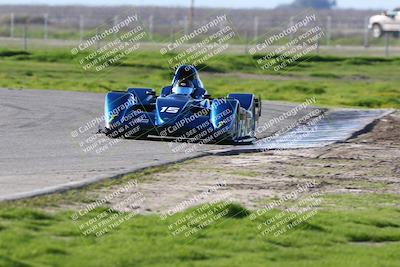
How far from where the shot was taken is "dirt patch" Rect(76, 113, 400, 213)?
12.0 meters

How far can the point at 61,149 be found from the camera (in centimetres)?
1633

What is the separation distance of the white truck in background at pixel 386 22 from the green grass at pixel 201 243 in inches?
2386

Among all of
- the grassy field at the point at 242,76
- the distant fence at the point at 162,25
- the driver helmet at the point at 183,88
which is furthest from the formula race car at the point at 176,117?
the distant fence at the point at 162,25

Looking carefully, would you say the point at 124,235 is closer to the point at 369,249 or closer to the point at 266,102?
the point at 369,249

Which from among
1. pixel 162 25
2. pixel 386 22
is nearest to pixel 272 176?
pixel 386 22

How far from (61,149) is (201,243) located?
6.97 meters

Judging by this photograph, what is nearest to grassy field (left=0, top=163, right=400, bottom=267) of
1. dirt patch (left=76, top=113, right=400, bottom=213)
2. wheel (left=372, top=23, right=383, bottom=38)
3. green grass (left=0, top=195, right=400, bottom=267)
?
green grass (left=0, top=195, right=400, bottom=267)

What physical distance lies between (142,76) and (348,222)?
28.8m

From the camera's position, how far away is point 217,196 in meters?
12.1

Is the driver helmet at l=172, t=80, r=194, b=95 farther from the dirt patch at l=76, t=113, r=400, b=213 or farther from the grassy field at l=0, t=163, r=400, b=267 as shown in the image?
the grassy field at l=0, t=163, r=400, b=267

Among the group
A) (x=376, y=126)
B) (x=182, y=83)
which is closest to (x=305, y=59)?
(x=376, y=126)

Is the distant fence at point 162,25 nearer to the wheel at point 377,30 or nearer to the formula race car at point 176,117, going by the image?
the wheel at point 377,30

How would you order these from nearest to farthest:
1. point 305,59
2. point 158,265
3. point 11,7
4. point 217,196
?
point 158,265
point 217,196
point 305,59
point 11,7

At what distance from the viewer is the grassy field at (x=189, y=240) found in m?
8.87
